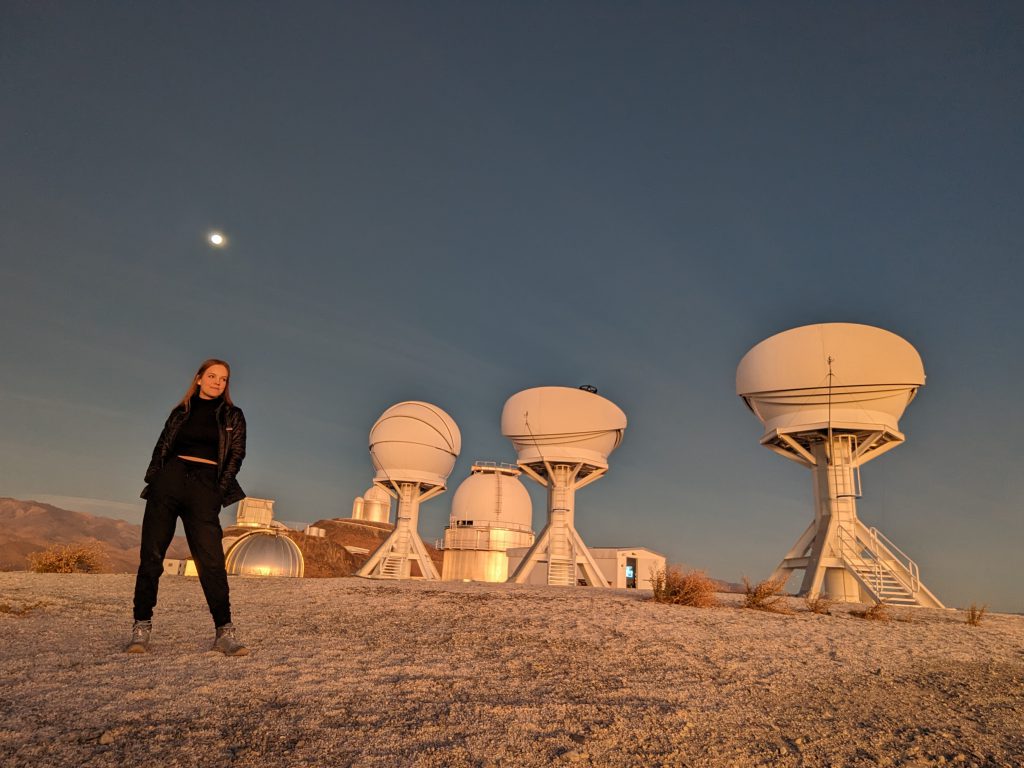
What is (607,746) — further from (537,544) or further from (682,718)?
(537,544)

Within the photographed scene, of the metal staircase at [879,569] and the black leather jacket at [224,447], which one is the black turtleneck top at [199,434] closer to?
the black leather jacket at [224,447]

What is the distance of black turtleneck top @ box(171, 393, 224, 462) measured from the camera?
3992 millimetres

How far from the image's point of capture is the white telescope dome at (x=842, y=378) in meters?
19.4

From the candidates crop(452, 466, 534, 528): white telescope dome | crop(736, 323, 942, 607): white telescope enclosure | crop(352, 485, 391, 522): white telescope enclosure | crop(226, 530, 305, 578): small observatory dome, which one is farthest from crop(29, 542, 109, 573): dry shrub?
crop(352, 485, 391, 522): white telescope enclosure

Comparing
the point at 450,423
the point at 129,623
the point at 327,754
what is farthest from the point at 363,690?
the point at 450,423

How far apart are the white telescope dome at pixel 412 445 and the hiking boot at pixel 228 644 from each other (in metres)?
28.3

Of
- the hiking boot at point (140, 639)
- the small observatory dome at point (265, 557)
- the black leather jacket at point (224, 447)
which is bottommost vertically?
the small observatory dome at point (265, 557)

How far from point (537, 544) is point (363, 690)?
24.4 meters

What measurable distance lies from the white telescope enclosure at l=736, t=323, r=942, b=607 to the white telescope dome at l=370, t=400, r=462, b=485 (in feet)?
57.9

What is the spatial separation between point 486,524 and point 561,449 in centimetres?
1310

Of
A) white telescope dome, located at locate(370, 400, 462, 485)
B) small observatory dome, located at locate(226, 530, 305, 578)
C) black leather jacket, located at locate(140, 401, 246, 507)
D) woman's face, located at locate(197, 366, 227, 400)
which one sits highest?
white telescope dome, located at locate(370, 400, 462, 485)

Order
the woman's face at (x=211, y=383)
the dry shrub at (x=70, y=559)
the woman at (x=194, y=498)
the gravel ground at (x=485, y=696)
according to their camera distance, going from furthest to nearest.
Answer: the dry shrub at (x=70, y=559)
the woman's face at (x=211, y=383)
the woman at (x=194, y=498)
the gravel ground at (x=485, y=696)

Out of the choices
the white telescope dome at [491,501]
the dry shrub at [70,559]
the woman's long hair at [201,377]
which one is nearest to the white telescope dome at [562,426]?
the white telescope dome at [491,501]

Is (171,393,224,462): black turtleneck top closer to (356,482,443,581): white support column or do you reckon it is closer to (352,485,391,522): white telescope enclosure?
(356,482,443,581): white support column
